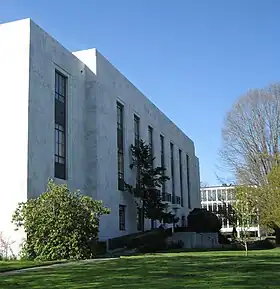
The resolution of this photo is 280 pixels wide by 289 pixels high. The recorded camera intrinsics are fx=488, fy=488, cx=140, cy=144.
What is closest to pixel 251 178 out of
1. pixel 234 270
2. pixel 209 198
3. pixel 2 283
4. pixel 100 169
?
pixel 100 169

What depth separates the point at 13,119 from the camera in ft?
89.9

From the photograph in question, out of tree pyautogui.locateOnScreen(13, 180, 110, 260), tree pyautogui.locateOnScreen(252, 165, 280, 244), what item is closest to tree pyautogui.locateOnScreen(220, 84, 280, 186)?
tree pyautogui.locateOnScreen(252, 165, 280, 244)

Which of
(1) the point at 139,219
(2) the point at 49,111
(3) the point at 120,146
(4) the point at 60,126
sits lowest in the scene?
(1) the point at 139,219

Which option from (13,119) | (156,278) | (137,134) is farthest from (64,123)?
(156,278)

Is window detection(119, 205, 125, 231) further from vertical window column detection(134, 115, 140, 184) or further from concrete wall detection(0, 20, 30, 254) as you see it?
concrete wall detection(0, 20, 30, 254)

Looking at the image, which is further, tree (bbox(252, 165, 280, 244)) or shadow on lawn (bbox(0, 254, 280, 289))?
tree (bbox(252, 165, 280, 244))

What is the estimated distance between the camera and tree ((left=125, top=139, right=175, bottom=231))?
136ft

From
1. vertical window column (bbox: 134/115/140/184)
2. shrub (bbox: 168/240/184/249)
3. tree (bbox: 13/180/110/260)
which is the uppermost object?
vertical window column (bbox: 134/115/140/184)

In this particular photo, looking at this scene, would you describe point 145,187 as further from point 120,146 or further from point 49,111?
point 49,111

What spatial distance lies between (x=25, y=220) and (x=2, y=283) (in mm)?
11454

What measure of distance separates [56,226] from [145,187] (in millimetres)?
17818

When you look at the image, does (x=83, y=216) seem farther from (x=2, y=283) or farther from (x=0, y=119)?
(x=2, y=283)

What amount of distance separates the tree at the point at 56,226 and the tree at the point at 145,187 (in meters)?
14.8

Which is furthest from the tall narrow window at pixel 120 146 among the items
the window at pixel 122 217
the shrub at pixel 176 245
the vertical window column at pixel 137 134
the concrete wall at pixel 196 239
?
the concrete wall at pixel 196 239
